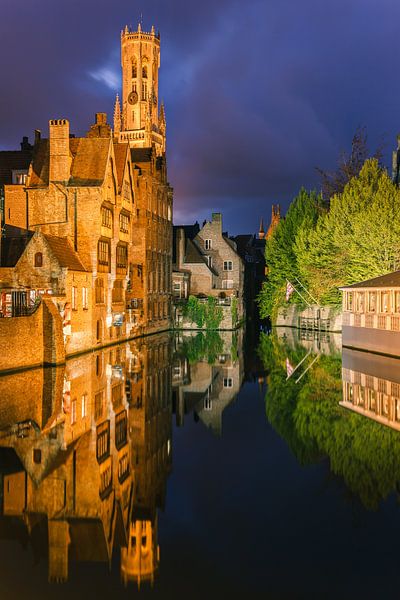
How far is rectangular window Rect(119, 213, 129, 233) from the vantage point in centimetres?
5016

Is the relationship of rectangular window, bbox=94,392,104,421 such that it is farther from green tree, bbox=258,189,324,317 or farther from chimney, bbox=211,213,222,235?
chimney, bbox=211,213,222,235

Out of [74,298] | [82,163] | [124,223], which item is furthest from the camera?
[124,223]

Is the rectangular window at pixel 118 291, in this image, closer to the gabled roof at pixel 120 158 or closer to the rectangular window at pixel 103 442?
the gabled roof at pixel 120 158

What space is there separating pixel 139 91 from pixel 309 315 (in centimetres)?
10136

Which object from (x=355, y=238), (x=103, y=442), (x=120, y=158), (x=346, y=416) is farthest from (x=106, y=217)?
(x=103, y=442)

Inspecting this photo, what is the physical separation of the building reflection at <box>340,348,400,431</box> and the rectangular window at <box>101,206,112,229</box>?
2014cm

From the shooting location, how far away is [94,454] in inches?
590

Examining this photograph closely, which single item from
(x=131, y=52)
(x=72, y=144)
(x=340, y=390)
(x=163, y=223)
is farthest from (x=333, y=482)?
(x=131, y=52)

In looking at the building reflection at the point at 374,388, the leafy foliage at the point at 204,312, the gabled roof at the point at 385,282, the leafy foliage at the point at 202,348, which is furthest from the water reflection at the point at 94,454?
the leafy foliage at the point at 204,312

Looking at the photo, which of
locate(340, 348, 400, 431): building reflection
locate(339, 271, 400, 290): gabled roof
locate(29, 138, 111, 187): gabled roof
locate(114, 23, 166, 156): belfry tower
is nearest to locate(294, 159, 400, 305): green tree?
locate(339, 271, 400, 290): gabled roof

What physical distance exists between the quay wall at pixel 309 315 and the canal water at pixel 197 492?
42.3 m

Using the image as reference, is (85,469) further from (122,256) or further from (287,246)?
(287,246)

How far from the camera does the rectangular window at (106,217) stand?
4419cm

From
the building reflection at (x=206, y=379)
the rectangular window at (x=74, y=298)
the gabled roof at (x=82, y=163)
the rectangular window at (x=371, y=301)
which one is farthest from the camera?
the gabled roof at (x=82, y=163)
